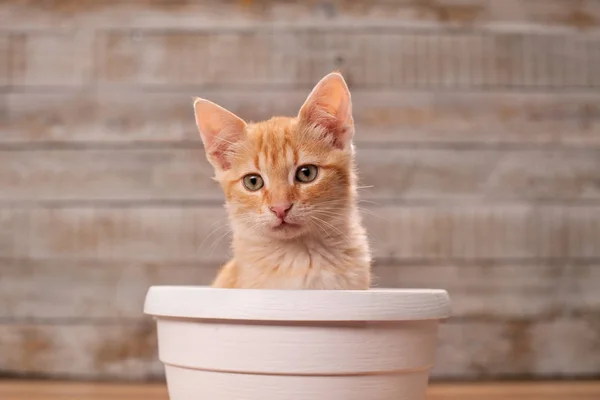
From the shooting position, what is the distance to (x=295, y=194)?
1275mm

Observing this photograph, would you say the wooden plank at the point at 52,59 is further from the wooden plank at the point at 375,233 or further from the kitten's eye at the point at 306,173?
the kitten's eye at the point at 306,173

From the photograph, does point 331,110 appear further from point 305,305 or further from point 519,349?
point 519,349

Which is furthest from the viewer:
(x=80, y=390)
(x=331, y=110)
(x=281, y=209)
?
(x=80, y=390)

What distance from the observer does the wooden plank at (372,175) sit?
2.39 metres

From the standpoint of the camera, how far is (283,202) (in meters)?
1.25

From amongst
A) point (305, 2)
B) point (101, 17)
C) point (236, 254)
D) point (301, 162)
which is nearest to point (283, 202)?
point (301, 162)

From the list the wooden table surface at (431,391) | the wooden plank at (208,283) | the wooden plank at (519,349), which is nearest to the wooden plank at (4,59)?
the wooden plank at (208,283)

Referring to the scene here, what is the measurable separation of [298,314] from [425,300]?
0.23 metres

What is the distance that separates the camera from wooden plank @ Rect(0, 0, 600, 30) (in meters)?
2.40

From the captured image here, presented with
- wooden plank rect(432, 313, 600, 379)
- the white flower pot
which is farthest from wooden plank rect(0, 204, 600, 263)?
the white flower pot

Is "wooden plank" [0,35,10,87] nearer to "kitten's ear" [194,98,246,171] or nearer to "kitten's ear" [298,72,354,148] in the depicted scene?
"kitten's ear" [194,98,246,171]

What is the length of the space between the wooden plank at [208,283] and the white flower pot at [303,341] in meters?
1.16

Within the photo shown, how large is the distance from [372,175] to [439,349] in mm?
648

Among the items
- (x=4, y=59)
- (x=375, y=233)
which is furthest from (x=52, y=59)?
(x=375, y=233)
